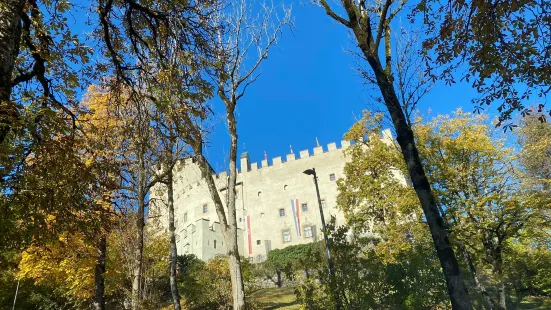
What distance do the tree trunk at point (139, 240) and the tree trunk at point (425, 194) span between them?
9028 millimetres

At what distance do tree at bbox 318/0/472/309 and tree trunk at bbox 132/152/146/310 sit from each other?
29.1ft

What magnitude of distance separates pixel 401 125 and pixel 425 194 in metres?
1.47

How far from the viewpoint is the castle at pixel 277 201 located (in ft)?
176

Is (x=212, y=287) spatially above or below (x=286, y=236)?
below

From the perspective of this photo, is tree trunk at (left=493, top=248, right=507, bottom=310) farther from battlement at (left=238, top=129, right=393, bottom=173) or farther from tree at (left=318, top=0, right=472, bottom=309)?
battlement at (left=238, top=129, right=393, bottom=173)

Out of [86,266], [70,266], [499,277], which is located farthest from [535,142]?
[70,266]

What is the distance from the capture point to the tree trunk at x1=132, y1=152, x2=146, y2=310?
11539 mm

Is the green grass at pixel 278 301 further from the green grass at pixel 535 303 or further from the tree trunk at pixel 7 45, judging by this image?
the tree trunk at pixel 7 45

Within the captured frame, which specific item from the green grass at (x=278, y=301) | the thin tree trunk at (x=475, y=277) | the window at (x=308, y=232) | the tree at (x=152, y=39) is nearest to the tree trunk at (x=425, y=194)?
the tree at (x=152, y=39)

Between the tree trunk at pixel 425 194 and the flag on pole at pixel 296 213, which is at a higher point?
the flag on pole at pixel 296 213

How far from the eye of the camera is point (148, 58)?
23.5 ft

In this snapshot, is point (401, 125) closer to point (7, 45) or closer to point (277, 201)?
point (7, 45)

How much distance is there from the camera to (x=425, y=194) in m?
6.62

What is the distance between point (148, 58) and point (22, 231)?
3.68 metres
